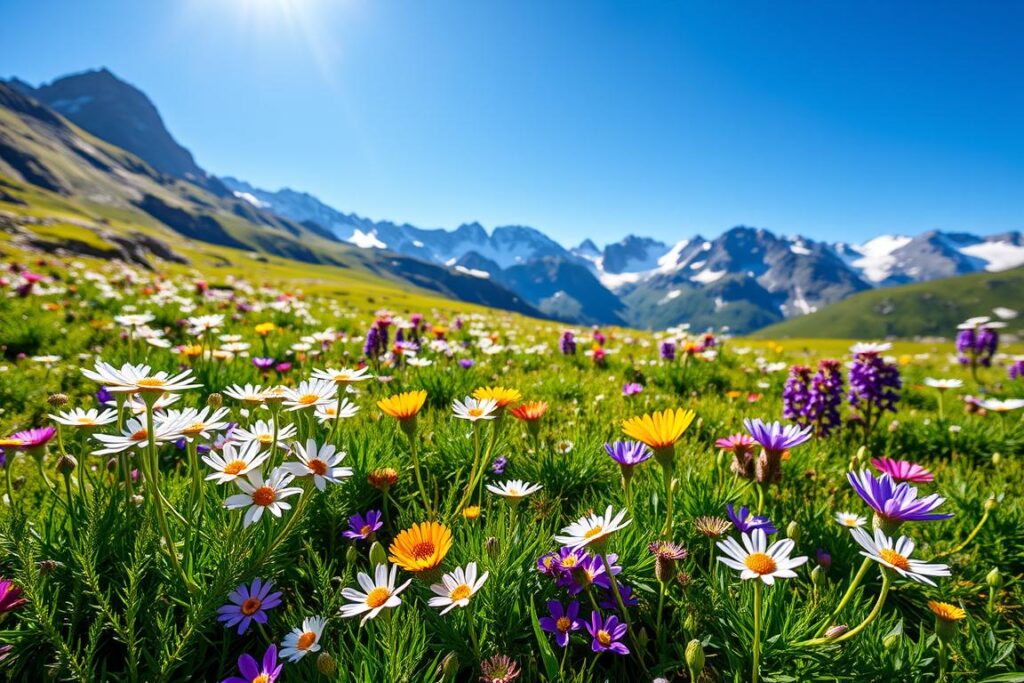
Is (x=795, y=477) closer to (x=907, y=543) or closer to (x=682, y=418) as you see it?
(x=907, y=543)

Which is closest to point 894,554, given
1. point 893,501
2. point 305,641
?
point 893,501

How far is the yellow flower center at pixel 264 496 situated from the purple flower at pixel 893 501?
2385mm

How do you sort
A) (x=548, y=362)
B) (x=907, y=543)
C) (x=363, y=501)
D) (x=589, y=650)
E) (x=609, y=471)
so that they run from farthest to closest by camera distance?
(x=548, y=362) → (x=609, y=471) → (x=363, y=501) → (x=589, y=650) → (x=907, y=543)

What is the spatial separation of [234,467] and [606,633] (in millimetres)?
1813

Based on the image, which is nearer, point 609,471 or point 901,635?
point 901,635

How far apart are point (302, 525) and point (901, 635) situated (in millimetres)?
3025

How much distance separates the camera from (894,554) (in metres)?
1.76

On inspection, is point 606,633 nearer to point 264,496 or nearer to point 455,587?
point 455,587

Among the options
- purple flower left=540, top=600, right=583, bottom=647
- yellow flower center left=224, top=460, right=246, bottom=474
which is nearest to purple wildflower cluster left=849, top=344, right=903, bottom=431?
purple flower left=540, top=600, right=583, bottom=647

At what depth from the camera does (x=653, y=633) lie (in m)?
2.39

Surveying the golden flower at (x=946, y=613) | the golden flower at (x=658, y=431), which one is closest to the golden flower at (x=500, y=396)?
the golden flower at (x=658, y=431)

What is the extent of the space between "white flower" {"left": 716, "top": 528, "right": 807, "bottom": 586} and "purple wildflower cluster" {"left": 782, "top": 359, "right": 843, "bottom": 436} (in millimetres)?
3774

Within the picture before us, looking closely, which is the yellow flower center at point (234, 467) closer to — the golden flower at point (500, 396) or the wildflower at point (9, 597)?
the wildflower at point (9, 597)

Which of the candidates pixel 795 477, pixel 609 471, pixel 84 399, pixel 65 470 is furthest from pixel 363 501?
pixel 84 399
